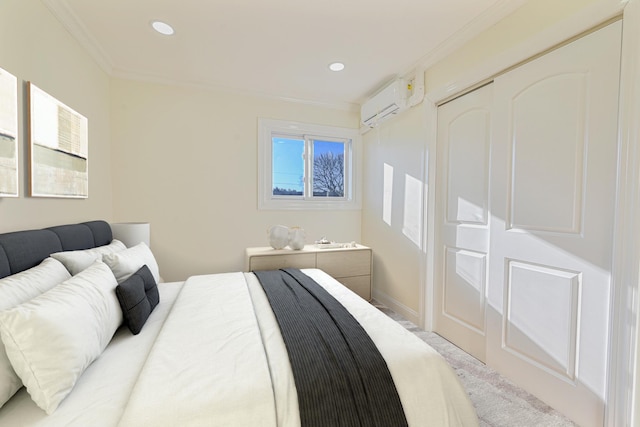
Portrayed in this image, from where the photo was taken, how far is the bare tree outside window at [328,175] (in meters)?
3.52

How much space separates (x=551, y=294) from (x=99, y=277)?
2.42m

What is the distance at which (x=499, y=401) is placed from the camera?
1606 mm

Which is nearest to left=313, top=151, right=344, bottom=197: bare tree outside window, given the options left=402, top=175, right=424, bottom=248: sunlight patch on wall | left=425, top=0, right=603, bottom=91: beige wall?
left=402, top=175, right=424, bottom=248: sunlight patch on wall

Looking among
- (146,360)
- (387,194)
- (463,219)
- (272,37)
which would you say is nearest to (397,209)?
(387,194)

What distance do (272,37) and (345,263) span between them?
2.23 meters

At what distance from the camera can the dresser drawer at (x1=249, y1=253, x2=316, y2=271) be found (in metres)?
2.67

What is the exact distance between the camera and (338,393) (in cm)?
92

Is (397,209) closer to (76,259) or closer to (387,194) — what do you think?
(387,194)

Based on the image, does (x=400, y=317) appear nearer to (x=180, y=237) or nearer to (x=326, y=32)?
(x=180, y=237)

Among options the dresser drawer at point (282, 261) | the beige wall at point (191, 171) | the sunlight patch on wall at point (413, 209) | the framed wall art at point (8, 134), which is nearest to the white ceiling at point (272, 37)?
the beige wall at point (191, 171)

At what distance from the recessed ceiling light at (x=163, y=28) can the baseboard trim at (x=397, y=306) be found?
3.21 metres

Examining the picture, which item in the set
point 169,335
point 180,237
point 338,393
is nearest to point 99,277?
point 169,335

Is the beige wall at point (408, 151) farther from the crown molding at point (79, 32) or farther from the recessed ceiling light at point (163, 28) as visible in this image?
the crown molding at point (79, 32)

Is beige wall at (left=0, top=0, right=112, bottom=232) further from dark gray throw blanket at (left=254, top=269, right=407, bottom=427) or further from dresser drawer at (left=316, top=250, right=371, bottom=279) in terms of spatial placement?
dresser drawer at (left=316, top=250, right=371, bottom=279)
